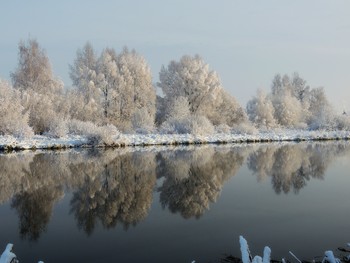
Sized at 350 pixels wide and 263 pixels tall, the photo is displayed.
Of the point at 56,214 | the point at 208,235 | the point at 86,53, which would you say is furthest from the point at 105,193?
the point at 86,53

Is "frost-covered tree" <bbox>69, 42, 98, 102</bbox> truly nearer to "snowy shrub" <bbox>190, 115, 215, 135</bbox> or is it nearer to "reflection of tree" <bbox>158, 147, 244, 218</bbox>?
"snowy shrub" <bbox>190, 115, 215, 135</bbox>

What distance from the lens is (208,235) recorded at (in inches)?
Answer: 347

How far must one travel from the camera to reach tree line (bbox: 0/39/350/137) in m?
36.6

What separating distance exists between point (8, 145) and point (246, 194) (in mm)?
20579

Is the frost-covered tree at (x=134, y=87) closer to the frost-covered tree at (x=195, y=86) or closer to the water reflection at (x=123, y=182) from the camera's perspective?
the frost-covered tree at (x=195, y=86)

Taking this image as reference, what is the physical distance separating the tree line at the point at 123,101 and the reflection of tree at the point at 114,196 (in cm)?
1534

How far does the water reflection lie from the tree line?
12.3 metres

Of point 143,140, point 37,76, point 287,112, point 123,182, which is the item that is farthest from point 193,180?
point 287,112

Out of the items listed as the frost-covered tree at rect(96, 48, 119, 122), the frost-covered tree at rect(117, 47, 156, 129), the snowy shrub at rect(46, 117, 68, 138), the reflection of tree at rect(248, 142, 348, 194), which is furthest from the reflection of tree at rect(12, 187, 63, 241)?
the frost-covered tree at rect(117, 47, 156, 129)

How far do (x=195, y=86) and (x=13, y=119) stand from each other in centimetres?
Result: 2217

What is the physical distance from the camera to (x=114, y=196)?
12984mm

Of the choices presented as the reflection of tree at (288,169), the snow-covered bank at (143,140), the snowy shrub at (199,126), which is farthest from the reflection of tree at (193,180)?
the snowy shrub at (199,126)

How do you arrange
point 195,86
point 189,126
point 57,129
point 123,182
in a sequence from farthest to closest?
1. point 195,86
2. point 189,126
3. point 57,129
4. point 123,182

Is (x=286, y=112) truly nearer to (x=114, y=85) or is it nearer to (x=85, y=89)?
(x=114, y=85)
